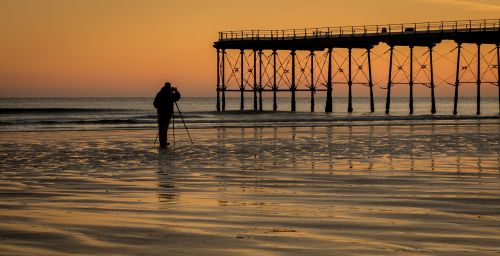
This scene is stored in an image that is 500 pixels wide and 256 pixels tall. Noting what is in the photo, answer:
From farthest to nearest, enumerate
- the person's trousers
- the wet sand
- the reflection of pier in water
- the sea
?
1. the sea
2. the person's trousers
3. the reflection of pier in water
4. the wet sand

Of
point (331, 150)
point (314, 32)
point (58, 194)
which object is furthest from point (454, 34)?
point (58, 194)

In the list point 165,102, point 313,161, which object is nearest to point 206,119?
point 165,102

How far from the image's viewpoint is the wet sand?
6.46m

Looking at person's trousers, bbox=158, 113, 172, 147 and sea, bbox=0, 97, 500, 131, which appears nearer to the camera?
person's trousers, bbox=158, 113, 172, 147

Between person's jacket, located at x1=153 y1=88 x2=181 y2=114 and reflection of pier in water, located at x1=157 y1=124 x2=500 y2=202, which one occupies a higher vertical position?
person's jacket, located at x1=153 y1=88 x2=181 y2=114

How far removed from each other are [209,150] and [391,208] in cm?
1044

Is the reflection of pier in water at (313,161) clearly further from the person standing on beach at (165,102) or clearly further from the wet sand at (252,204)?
the person standing on beach at (165,102)

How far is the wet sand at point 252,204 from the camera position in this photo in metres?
6.46

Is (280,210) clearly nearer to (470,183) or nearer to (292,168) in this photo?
(470,183)

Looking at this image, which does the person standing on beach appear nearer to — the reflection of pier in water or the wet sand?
the reflection of pier in water

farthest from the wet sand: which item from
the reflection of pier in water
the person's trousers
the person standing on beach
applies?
the person standing on beach

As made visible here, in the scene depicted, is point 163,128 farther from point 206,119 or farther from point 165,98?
point 206,119

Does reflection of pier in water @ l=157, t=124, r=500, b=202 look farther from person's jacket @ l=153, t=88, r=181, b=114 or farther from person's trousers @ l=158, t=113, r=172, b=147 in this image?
person's jacket @ l=153, t=88, r=181, b=114

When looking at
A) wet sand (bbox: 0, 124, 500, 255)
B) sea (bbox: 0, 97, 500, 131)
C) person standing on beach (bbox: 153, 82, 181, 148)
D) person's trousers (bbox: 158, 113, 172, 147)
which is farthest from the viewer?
sea (bbox: 0, 97, 500, 131)
